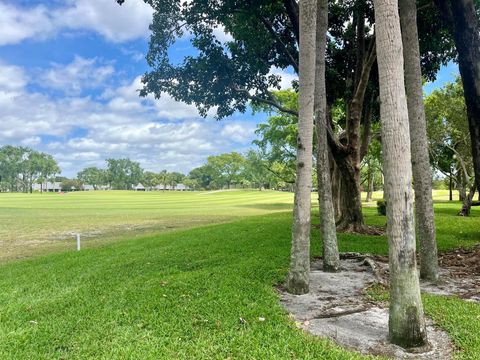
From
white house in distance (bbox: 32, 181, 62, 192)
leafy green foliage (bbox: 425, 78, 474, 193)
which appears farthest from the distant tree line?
leafy green foliage (bbox: 425, 78, 474, 193)

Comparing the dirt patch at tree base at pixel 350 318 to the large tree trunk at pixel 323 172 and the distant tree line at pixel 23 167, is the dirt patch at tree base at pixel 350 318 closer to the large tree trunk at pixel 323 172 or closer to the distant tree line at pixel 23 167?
the large tree trunk at pixel 323 172

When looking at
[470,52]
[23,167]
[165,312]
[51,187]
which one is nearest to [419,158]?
[470,52]

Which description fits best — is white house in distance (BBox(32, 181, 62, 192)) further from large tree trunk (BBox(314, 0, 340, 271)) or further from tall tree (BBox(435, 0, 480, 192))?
tall tree (BBox(435, 0, 480, 192))

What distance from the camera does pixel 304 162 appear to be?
21.2 ft

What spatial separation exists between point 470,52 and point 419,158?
2863mm

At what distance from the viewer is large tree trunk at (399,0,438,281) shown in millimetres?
7211

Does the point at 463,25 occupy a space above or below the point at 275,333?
above

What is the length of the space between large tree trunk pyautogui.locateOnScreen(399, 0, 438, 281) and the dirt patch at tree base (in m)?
1.11

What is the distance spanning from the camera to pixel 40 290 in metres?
7.95

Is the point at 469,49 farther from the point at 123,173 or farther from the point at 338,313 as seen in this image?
the point at 123,173

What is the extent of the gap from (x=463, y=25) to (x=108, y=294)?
29.6ft

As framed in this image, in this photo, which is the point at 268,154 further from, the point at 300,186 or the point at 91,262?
the point at 300,186

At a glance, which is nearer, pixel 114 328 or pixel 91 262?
pixel 114 328

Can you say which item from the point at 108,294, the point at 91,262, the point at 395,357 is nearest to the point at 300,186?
the point at 395,357
